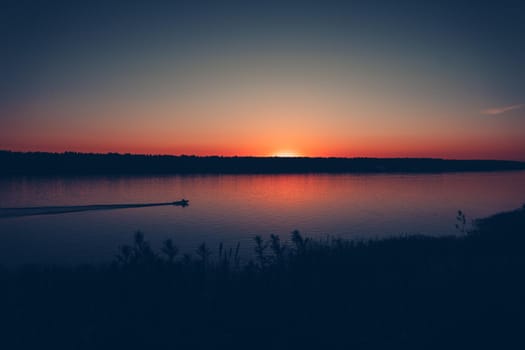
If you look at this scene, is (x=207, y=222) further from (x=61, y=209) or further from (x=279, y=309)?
(x=279, y=309)

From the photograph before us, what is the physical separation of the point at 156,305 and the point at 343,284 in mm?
5004

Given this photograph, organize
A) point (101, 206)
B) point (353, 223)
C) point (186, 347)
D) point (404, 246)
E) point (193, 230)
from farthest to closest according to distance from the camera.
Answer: point (101, 206), point (353, 223), point (193, 230), point (404, 246), point (186, 347)

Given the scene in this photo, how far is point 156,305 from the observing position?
813cm

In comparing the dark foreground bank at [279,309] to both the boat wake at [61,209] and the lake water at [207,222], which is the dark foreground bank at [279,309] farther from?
the boat wake at [61,209]

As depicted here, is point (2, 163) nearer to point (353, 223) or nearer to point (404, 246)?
point (353, 223)

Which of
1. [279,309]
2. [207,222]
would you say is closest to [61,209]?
[207,222]

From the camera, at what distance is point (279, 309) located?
8148mm

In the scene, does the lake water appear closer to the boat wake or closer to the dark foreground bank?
the boat wake

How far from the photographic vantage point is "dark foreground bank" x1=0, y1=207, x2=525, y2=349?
7070 millimetres

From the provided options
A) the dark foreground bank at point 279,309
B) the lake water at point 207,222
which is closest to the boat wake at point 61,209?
the lake water at point 207,222

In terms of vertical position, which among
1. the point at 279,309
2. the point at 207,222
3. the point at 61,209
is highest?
the point at 279,309

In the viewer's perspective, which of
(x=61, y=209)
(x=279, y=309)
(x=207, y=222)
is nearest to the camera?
(x=279, y=309)

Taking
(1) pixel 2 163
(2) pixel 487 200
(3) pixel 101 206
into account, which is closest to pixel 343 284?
(3) pixel 101 206

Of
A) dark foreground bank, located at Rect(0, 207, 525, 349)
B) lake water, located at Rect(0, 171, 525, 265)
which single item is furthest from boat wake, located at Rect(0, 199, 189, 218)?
dark foreground bank, located at Rect(0, 207, 525, 349)
